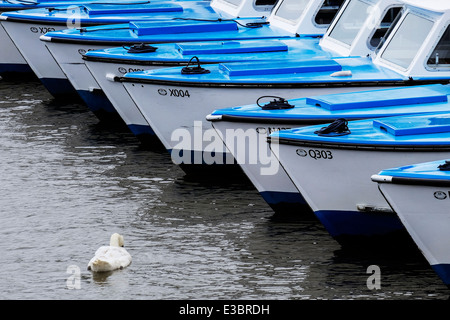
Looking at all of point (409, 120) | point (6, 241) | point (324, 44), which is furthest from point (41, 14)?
point (409, 120)

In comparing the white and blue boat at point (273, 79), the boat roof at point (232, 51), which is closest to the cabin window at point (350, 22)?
the boat roof at point (232, 51)

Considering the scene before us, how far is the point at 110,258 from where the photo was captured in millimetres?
12305

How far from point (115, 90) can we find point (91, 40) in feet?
5.08

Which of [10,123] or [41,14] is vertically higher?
[41,14]

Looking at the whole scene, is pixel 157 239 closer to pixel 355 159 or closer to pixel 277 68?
pixel 355 159

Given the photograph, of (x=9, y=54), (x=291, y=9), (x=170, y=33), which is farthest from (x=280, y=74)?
(x=9, y=54)

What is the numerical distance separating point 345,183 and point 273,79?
2.91 m

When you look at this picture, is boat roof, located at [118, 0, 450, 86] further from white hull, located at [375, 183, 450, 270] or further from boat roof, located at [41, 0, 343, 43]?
white hull, located at [375, 183, 450, 270]

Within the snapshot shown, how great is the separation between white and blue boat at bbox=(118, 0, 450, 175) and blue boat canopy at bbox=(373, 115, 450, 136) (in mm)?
2203

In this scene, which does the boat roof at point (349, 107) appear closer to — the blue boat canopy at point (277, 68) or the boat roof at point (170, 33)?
the blue boat canopy at point (277, 68)

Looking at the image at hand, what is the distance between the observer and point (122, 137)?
18.5 m

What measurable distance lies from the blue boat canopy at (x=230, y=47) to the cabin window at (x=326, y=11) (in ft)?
4.27
